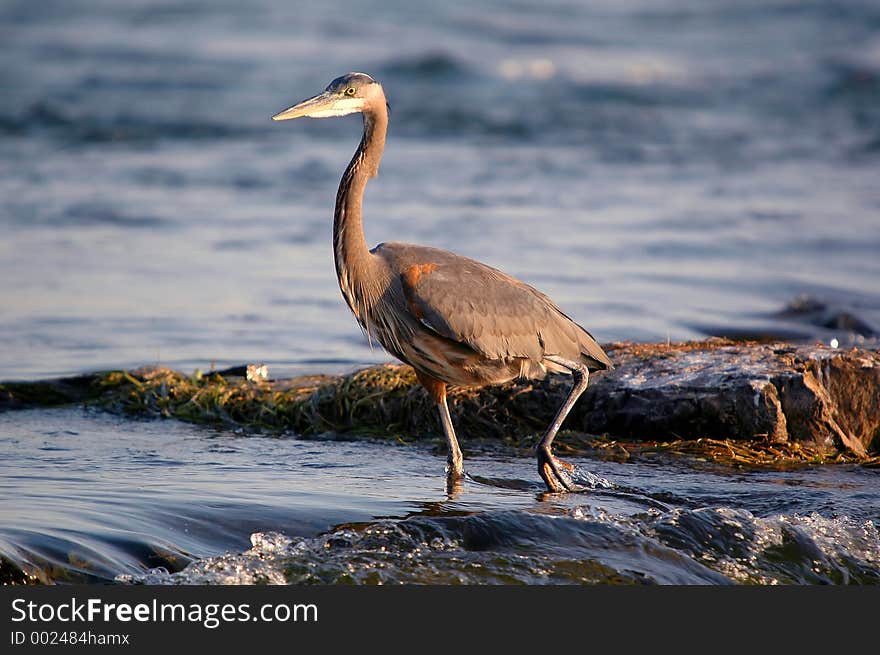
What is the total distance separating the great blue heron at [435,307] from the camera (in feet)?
22.1

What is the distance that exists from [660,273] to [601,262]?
62 centimetres

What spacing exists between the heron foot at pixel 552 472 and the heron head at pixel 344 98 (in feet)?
6.77

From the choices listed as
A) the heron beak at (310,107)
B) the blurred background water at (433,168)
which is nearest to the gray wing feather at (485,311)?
the heron beak at (310,107)

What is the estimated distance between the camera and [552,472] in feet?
22.1

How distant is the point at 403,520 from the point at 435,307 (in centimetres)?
122

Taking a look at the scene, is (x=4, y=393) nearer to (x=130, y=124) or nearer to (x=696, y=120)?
(x=130, y=124)

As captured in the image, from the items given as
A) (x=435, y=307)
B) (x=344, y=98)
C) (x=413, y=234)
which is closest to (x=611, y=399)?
(x=435, y=307)

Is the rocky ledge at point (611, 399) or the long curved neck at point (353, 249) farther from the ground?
the long curved neck at point (353, 249)

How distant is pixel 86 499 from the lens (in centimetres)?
606

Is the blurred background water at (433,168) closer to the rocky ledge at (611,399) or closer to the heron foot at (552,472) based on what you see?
the rocky ledge at (611,399)

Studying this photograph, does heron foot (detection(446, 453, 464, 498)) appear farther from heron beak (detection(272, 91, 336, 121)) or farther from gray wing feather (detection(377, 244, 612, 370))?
heron beak (detection(272, 91, 336, 121))

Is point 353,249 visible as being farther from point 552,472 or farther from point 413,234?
point 413,234

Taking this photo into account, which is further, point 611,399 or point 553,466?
point 611,399

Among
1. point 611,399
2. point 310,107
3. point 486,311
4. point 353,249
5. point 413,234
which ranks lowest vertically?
point 611,399
